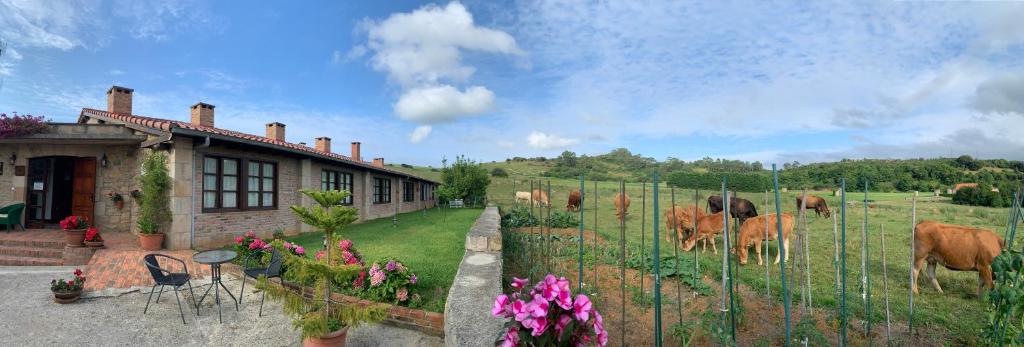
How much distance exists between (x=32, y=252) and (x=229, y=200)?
373 centimetres

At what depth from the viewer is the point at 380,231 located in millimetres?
13633

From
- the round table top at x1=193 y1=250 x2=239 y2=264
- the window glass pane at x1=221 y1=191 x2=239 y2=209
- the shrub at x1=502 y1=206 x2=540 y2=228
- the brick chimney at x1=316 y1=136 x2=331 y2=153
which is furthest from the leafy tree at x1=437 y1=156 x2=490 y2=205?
the round table top at x1=193 y1=250 x2=239 y2=264

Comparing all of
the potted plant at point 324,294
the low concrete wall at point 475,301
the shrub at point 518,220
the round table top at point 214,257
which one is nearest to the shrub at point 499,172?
the shrub at point 518,220

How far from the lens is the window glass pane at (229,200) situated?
10718 millimetres

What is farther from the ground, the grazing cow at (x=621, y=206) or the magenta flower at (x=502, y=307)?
the grazing cow at (x=621, y=206)

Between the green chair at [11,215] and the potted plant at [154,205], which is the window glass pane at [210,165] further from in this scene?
the green chair at [11,215]

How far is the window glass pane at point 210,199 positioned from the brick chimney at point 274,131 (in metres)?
7.93

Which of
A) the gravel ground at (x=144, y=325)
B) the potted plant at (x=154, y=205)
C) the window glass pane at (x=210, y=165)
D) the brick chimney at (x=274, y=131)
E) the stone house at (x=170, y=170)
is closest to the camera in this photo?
the gravel ground at (x=144, y=325)

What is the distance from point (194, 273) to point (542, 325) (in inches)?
313

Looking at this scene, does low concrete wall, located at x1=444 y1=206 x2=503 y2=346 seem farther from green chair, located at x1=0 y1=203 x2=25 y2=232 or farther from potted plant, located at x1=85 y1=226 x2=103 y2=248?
green chair, located at x1=0 y1=203 x2=25 y2=232

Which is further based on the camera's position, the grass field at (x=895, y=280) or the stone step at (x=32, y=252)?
the stone step at (x=32, y=252)

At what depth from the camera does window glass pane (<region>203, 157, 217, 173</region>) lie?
10197 mm

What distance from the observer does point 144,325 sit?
5.32 m

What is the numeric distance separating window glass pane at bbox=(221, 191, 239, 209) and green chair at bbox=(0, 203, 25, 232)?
504cm
